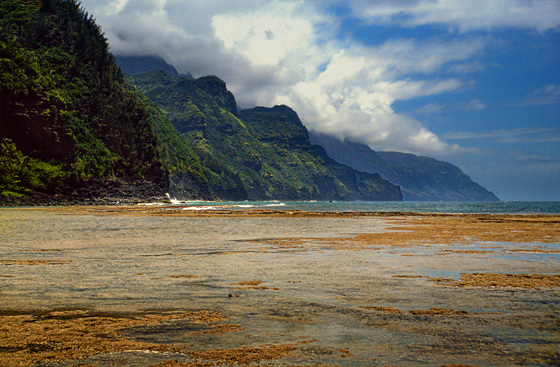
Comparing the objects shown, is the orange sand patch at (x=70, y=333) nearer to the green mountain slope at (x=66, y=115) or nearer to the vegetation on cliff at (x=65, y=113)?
the green mountain slope at (x=66, y=115)

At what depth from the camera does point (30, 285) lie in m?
10.3

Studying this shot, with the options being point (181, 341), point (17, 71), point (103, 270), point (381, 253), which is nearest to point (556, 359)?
point (181, 341)

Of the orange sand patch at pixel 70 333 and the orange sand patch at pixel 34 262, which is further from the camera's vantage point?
the orange sand patch at pixel 34 262

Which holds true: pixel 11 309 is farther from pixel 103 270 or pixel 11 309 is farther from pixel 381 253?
pixel 381 253

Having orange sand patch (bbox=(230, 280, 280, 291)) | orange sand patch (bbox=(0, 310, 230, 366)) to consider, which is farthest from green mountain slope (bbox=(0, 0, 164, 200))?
orange sand patch (bbox=(0, 310, 230, 366))

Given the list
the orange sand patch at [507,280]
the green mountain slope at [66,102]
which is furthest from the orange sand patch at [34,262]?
the green mountain slope at [66,102]

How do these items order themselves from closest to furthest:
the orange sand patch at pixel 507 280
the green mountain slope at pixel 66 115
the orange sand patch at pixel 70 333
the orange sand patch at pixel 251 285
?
the orange sand patch at pixel 70 333
the orange sand patch at pixel 251 285
the orange sand patch at pixel 507 280
the green mountain slope at pixel 66 115

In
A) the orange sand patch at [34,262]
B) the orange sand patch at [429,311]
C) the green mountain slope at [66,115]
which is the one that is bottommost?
the orange sand patch at [34,262]

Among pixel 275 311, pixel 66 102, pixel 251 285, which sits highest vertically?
pixel 66 102

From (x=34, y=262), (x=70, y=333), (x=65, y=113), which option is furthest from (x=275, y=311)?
(x=65, y=113)

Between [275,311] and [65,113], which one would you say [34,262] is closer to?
[275,311]

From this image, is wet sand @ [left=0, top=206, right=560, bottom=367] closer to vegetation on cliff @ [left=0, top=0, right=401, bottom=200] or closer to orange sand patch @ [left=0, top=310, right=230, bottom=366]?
orange sand patch @ [left=0, top=310, right=230, bottom=366]

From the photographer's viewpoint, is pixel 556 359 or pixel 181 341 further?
pixel 181 341

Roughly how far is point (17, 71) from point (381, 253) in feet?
391
